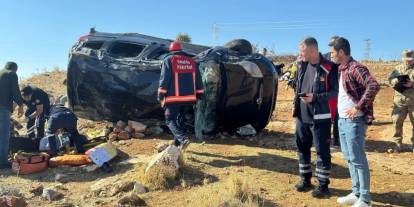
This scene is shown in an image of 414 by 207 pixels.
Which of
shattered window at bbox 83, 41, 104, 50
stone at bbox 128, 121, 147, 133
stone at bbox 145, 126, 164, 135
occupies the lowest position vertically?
stone at bbox 145, 126, 164, 135

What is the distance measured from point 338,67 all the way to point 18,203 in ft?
12.5

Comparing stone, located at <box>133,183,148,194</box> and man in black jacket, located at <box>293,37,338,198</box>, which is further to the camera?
stone, located at <box>133,183,148,194</box>

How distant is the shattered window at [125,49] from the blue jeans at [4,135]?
2337 millimetres

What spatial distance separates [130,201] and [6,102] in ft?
11.2

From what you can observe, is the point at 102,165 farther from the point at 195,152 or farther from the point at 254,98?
the point at 254,98

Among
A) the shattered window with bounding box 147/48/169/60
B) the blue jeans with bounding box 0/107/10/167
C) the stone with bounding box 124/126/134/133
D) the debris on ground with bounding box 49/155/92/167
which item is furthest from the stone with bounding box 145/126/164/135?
the blue jeans with bounding box 0/107/10/167

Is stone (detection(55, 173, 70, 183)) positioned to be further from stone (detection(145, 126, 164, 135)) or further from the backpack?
stone (detection(145, 126, 164, 135))

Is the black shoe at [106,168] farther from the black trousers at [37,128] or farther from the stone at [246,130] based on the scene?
the black trousers at [37,128]

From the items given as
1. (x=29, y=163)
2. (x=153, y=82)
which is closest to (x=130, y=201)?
(x=29, y=163)

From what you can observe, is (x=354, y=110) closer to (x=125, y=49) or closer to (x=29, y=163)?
(x=29, y=163)

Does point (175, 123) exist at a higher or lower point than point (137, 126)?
higher

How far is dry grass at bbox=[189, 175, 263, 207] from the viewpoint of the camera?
5.19 m

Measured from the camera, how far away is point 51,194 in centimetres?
618

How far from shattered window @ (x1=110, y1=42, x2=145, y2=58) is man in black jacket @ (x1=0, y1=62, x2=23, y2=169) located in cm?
206
